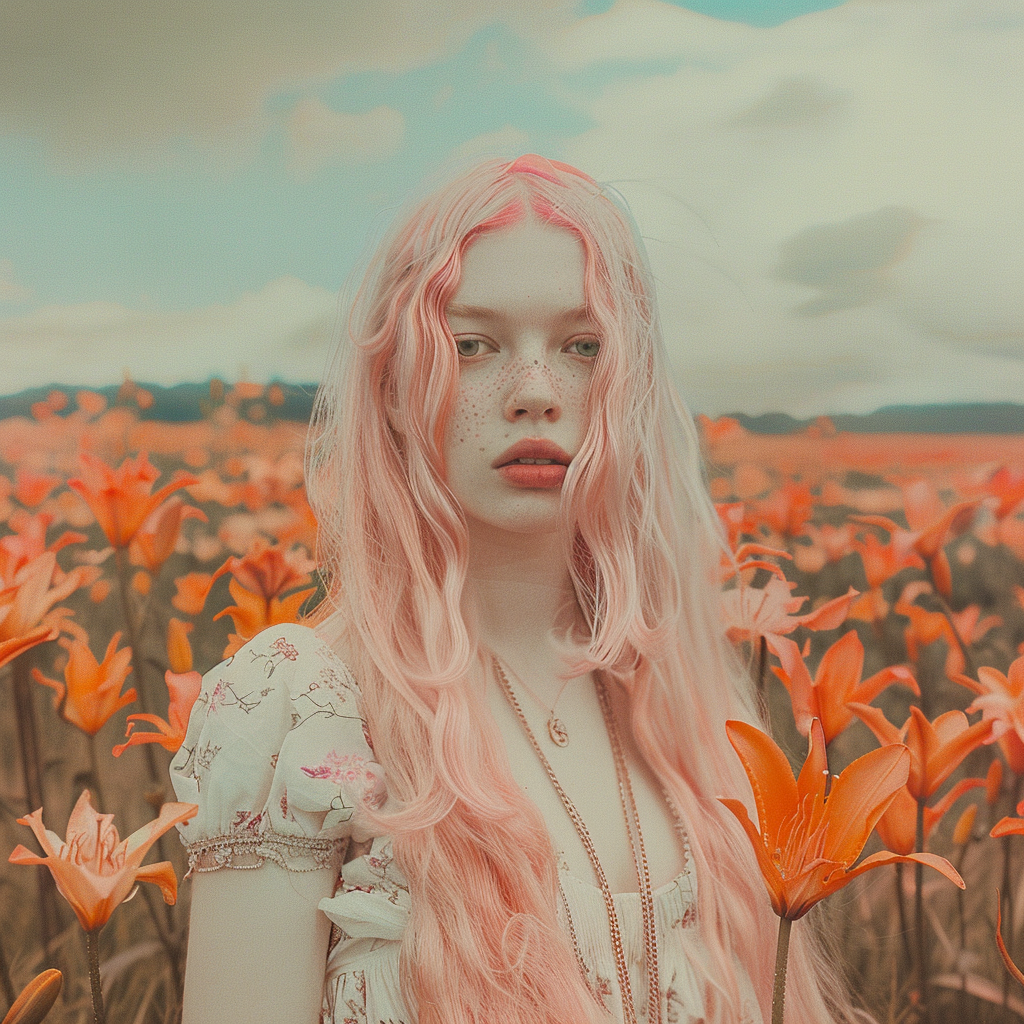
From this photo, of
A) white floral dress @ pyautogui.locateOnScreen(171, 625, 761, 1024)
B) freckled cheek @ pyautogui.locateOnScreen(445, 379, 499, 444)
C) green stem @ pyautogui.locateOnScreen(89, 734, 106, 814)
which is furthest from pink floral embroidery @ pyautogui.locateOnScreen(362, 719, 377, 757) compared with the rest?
green stem @ pyautogui.locateOnScreen(89, 734, 106, 814)

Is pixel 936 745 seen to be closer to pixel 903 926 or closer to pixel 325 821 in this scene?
pixel 903 926

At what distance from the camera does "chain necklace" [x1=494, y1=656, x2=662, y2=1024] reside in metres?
0.74

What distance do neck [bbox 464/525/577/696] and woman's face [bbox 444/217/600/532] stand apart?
0.06m

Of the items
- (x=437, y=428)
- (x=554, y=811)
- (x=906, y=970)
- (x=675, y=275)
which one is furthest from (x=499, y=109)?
(x=906, y=970)

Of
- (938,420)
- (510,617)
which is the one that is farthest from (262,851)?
(938,420)

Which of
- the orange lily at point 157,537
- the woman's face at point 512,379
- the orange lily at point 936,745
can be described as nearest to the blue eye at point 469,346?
the woman's face at point 512,379

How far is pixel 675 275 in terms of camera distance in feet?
3.51

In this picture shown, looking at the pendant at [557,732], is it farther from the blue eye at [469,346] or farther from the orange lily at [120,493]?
the orange lily at [120,493]

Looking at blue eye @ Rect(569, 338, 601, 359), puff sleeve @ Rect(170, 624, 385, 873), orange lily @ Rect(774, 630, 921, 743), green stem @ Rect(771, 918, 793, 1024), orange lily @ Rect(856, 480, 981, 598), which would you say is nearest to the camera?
green stem @ Rect(771, 918, 793, 1024)

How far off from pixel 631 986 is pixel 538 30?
95cm

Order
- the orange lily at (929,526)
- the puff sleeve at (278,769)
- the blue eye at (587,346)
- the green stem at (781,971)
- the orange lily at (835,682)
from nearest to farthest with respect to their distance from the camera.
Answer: the green stem at (781,971) → the puff sleeve at (278,769) → the blue eye at (587,346) → the orange lily at (835,682) → the orange lily at (929,526)

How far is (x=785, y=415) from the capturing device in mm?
1072

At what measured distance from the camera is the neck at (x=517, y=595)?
2.78ft

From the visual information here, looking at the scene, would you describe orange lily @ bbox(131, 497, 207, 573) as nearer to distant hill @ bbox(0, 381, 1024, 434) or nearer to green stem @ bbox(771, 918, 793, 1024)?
distant hill @ bbox(0, 381, 1024, 434)
